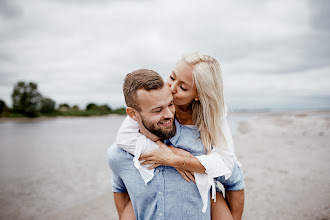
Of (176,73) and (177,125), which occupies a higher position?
(176,73)

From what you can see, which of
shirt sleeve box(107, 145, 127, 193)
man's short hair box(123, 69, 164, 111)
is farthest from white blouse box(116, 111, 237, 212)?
man's short hair box(123, 69, 164, 111)

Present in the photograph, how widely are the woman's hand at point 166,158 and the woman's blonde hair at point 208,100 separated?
0.29 meters

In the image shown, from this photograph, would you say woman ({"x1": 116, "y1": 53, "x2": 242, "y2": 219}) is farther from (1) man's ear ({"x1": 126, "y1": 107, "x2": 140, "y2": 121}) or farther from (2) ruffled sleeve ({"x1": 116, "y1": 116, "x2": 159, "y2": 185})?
(1) man's ear ({"x1": 126, "y1": 107, "x2": 140, "y2": 121})

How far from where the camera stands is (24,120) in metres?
36.7

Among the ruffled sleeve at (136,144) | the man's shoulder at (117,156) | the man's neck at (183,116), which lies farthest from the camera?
the man's neck at (183,116)

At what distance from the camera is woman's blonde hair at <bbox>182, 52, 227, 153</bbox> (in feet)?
6.98

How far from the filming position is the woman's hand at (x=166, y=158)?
6.21 ft

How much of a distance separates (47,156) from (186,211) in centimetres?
1132

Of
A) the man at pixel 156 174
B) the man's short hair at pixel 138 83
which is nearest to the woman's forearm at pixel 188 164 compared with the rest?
the man at pixel 156 174

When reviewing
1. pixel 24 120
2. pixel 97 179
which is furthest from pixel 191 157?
pixel 24 120

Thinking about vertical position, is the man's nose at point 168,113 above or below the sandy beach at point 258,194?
above

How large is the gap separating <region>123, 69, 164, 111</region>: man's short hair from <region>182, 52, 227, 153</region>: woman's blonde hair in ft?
1.70

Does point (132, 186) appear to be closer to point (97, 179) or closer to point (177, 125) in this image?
point (177, 125)

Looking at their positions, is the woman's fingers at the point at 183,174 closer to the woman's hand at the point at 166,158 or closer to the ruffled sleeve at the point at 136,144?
the woman's hand at the point at 166,158
